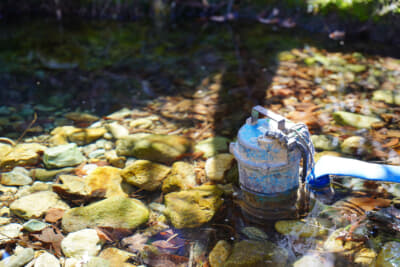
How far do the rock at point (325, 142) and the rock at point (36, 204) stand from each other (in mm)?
2090

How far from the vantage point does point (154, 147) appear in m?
3.21

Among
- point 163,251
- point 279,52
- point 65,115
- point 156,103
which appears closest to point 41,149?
point 65,115

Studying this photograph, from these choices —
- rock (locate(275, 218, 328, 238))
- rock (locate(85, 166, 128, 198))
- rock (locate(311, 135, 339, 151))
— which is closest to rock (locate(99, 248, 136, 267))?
rock (locate(85, 166, 128, 198))

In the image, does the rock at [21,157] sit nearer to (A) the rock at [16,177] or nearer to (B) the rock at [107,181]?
(A) the rock at [16,177]

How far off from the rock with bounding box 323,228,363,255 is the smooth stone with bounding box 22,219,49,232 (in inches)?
73.4

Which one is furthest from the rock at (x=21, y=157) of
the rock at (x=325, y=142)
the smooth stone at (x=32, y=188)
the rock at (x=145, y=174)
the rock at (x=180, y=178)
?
the rock at (x=325, y=142)

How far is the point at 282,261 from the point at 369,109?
219 cm

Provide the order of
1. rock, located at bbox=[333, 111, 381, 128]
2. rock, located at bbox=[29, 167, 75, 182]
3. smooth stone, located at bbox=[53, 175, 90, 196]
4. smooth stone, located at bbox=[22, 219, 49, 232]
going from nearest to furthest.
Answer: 1. smooth stone, located at bbox=[22, 219, 49, 232]
2. smooth stone, located at bbox=[53, 175, 90, 196]
3. rock, located at bbox=[29, 167, 75, 182]
4. rock, located at bbox=[333, 111, 381, 128]

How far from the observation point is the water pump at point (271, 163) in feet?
7.83

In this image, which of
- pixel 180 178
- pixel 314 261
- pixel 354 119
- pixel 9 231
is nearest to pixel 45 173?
pixel 9 231

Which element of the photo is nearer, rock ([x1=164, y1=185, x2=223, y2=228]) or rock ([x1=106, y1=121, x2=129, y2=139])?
rock ([x1=164, y1=185, x2=223, y2=228])

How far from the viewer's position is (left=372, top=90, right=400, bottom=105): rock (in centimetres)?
385

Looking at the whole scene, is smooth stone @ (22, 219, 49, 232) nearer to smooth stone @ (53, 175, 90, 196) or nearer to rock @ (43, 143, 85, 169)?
smooth stone @ (53, 175, 90, 196)

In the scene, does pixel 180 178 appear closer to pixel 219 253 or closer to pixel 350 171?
pixel 219 253
